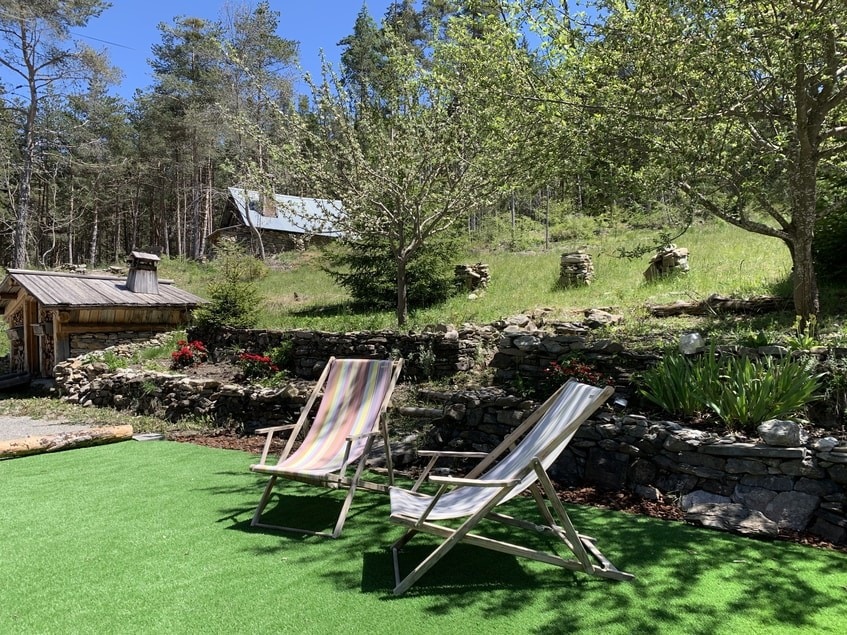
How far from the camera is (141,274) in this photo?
13328 mm

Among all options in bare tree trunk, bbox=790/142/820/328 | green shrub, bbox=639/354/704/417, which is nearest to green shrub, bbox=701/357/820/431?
green shrub, bbox=639/354/704/417

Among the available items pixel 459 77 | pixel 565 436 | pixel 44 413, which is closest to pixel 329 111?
pixel 459 77

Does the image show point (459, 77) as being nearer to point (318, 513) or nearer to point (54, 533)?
point (318, 513)

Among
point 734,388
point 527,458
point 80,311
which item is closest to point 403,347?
point 734,388

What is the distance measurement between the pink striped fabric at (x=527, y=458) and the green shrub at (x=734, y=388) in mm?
1731

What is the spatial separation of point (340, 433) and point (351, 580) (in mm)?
1555

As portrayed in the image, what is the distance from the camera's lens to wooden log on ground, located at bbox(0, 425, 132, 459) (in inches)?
227

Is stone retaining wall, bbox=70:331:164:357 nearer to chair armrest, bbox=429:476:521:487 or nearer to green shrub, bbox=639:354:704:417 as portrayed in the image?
green shrub, bbox=639:354:704:417

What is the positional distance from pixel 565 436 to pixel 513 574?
78cm

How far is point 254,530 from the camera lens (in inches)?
134

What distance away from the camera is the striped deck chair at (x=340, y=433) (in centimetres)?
350

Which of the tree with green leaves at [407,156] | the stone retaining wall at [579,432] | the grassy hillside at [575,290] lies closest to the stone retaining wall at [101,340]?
the grassy hillside at [575,290]

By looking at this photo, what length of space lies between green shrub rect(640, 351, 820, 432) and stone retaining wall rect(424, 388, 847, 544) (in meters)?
0.31

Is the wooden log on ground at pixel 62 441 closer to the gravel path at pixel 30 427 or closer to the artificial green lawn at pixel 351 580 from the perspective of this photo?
the gravel path at pixel 30 427
